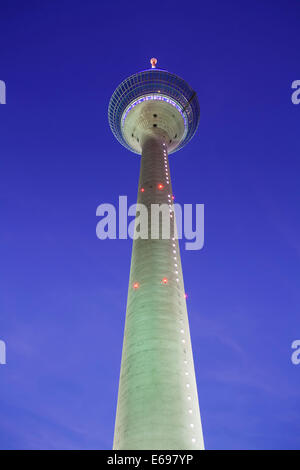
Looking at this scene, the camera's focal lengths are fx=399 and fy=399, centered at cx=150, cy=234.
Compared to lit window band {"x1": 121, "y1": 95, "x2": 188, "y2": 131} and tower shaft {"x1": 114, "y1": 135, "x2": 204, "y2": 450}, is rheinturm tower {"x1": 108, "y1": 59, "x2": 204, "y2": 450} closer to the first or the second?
tower shaft {"x1": 114, "y1": 135, "x2": 204, "y2": 450}

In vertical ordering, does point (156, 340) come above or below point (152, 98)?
below

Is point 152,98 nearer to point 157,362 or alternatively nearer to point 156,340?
point 156,340

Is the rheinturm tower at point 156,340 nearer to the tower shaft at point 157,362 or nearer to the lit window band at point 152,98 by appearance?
the tower shaft at point 157,362

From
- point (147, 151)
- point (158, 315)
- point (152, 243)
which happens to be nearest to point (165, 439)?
point (158, 315)

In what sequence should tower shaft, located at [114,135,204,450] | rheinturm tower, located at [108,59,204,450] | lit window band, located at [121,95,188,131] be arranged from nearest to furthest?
tower shaft, located at [114,135,204,450] < rheinturm tower, located at [108,59,204,450] < lit window band, located at [121,95,188,131]

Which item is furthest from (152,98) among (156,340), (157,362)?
(157,362)

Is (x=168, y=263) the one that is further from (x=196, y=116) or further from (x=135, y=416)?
(x=196, y=116)

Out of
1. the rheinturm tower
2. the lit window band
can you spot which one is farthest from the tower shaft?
the lit window band
